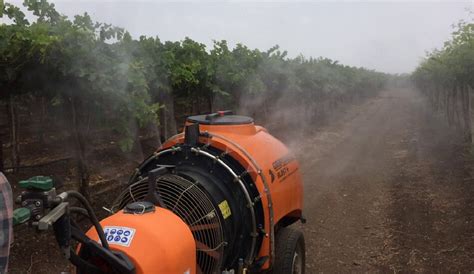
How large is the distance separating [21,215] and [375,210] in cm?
706

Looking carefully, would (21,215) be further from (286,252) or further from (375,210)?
(375,210)

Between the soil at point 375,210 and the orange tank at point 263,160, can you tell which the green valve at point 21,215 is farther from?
the soil at point 375,210

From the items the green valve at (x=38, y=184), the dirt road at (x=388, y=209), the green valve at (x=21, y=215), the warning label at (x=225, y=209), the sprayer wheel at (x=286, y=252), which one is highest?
the green valve at (x=38, y=184)

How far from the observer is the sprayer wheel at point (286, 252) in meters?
4.09

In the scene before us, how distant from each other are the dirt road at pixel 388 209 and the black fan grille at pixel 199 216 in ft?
8.62

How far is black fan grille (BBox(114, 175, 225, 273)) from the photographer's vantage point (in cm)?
320

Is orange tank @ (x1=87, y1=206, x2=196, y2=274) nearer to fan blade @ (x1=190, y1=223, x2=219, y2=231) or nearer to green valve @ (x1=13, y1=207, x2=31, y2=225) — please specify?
Answer: fan blade @ (x1=190, y1=223, x2=219, y2=231)

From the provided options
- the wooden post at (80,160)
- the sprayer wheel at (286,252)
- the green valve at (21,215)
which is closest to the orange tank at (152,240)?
the green valve at (21,215)

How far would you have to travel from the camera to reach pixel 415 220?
7.26 metres

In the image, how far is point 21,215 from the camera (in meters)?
1.77

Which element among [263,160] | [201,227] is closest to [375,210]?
[263,160]

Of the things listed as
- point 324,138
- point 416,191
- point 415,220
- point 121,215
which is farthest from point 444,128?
point 121,215

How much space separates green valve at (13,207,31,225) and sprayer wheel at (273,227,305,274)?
271 centimetres

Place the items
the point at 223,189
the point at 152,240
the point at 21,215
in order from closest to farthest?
the point at 21,215 < the point at 152,240 < the point at 223,189
